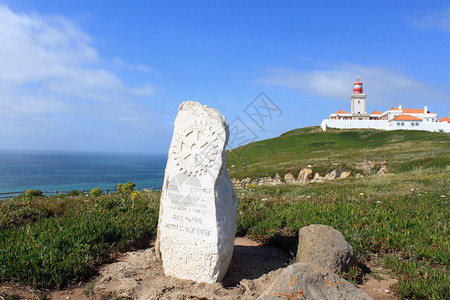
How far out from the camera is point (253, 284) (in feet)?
19.9

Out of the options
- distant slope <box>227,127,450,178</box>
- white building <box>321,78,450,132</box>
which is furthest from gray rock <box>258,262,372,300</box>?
white building <box>321,78,450,132</box>

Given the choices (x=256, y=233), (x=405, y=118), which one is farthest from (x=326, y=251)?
(x=405, y=118)

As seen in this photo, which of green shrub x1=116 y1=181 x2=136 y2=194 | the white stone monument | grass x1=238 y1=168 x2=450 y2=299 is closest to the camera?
grass x1=238 y1=168 x2=450 y2=299

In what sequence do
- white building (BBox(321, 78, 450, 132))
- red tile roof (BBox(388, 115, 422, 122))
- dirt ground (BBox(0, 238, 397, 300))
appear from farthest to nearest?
red tile roof (BBox(388, 115, 422, 122)) → white building (BBox(321, 78, 450, 132)) → dirt ground (BBox(0, 238, 397, 300))

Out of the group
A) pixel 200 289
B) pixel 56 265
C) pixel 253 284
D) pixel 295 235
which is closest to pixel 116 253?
pixel 56 265

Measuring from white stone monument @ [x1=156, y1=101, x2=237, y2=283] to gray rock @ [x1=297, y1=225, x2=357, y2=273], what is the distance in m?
1.60

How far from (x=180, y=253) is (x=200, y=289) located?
0.81 metres

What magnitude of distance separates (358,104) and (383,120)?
9344 millimetres

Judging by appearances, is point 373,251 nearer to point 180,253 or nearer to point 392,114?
point 180,253

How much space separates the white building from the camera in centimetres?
7925

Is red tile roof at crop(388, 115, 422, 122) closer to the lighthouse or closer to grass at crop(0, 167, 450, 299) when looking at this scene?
the lighthouse

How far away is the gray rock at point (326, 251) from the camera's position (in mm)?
6422

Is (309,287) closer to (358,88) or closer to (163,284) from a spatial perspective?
(163,284)

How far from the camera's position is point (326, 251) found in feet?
21.3
